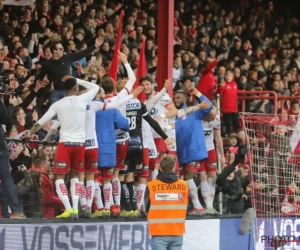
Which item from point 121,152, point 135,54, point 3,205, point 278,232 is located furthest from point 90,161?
point 135,54

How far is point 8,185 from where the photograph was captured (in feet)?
43.2

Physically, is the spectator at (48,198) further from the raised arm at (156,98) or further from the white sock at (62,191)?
the raised arm at (156,98)

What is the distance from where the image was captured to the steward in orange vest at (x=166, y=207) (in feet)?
40.5

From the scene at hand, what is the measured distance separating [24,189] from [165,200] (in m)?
2.23

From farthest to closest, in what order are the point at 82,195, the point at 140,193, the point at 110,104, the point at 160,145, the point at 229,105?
the point at 229,105
the point at 160,145
the point at 140,193
the point at 110,104
the point at 82,195

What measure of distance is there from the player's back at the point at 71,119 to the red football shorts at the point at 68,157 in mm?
76

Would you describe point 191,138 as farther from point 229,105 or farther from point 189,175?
point 229,105

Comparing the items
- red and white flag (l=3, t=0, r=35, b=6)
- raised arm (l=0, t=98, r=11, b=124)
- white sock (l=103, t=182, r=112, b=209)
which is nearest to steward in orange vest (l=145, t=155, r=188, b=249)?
white sock (l=103, t=182, r=112, b=209)

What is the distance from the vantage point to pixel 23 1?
17.5 metres

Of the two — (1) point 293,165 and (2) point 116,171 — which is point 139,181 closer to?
(2) point 116,171

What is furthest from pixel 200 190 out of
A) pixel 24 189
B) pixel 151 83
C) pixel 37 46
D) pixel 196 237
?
pixel 37 46

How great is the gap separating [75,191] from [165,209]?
159 centimetres

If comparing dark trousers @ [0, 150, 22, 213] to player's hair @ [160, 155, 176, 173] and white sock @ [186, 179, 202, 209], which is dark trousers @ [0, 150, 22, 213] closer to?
player's hair @ [160, 155, 176, 173]

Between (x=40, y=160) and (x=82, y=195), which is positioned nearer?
(x=82, y=195)
